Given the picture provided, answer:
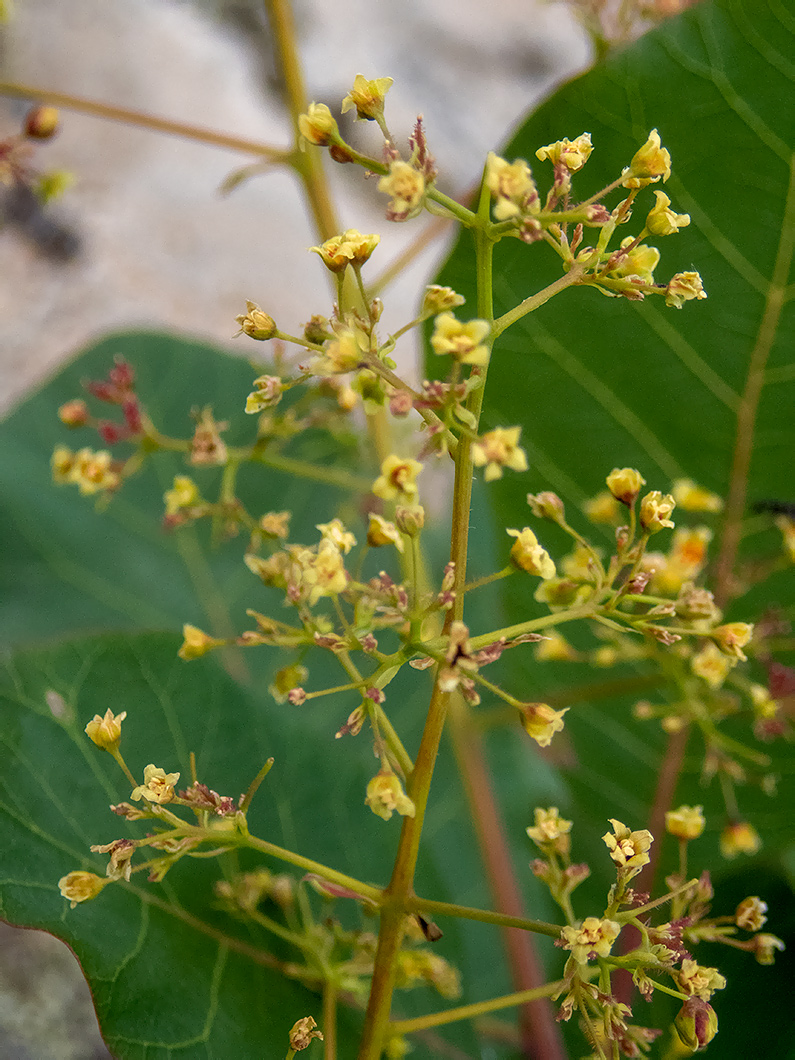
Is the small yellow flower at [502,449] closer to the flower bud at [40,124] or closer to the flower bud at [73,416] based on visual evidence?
the flower bud at [73,416]

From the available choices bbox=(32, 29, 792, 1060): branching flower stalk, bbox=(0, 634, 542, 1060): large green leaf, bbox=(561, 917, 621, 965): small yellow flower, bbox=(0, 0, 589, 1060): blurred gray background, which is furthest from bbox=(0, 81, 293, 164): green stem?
bbox=(0, 0, 589, 1060): blurred gray background

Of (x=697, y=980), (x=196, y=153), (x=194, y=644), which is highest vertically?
(x=196, y=153)

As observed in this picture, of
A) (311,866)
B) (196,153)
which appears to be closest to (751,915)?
(311,866)

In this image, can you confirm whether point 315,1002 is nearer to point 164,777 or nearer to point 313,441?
point 164,777

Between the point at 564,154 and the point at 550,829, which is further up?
the point at 564,154

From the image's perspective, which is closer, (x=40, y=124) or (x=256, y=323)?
(x=256, y=323)

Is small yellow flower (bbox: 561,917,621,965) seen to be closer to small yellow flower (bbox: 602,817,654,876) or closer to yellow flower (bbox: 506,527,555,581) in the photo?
small yellow flower (bbox: 602,817,654,876)

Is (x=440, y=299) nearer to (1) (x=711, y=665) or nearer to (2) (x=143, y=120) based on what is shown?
(1) (x=711, y=665)
